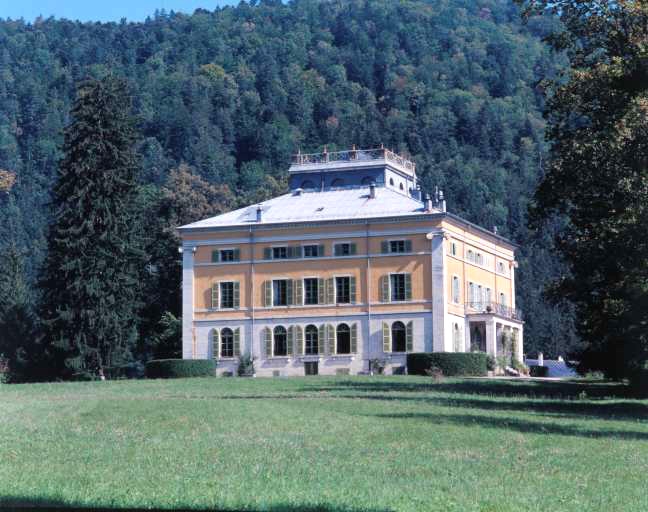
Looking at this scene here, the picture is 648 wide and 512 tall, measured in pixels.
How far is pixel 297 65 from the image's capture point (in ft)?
615

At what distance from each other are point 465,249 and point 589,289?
3076 cm

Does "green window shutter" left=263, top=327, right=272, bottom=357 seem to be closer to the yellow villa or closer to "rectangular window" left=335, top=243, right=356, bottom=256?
the yellow villa

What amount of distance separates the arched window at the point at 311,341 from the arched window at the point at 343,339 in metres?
1.29

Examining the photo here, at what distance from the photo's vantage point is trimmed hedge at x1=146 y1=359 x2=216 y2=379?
66.9m

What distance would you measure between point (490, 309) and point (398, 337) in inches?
252

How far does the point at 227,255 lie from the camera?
74.6m

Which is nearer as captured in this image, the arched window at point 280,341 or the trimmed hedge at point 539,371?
the arched window at point 280,341

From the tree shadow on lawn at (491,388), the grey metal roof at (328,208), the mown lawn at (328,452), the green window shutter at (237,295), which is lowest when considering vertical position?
the mown lawn at (328,452)

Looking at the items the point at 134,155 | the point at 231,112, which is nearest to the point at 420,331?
the point at 134,155

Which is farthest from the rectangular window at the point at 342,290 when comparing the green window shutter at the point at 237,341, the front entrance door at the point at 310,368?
the green window shutter at the point at 237,341

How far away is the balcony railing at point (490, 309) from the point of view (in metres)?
74.2

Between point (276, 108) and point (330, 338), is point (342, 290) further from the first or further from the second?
point (276, 108)

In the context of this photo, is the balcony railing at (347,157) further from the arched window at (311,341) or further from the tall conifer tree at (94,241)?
the arched window at (311,341)

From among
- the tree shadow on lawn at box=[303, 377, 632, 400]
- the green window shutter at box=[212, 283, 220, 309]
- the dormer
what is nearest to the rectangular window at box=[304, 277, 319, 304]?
the green window shutter at box=[212, 283, 220, 309]
